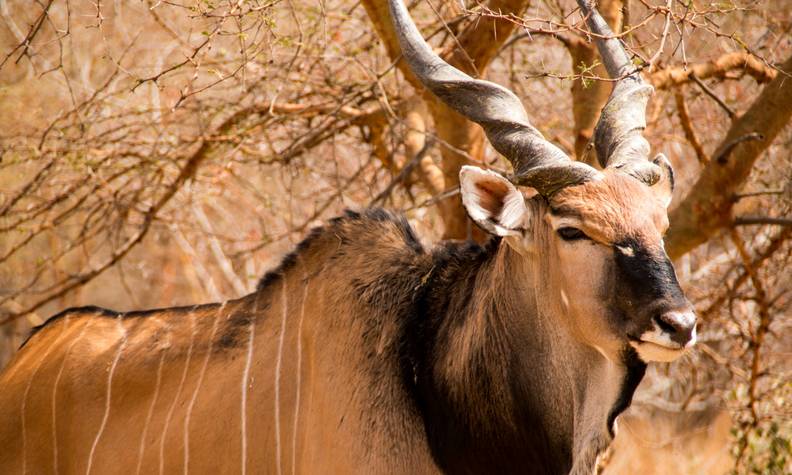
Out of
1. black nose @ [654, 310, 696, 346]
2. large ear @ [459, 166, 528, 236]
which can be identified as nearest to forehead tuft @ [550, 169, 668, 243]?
large ear @ [459, 166, 528, 236]

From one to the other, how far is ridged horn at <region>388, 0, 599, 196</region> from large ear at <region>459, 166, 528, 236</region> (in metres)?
0.06

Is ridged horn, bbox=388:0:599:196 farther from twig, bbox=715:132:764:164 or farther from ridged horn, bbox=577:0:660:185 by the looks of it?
twig, bbox=715:132:764:164

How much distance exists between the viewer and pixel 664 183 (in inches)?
112

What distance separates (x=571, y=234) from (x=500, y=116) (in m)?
0.42

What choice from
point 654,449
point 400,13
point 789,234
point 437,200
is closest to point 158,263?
point 654,449

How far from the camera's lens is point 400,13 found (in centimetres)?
311

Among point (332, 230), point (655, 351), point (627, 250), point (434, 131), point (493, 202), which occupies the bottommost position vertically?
point (655, 351)

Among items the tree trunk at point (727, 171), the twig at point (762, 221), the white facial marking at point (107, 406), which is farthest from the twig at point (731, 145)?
the white facial marking at point (107, 406)

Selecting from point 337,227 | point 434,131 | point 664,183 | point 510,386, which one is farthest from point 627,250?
point 434,131

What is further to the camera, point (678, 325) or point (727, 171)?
point (727, 171)

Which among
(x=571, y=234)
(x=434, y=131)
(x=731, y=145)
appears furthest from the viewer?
(x=434, y=131)

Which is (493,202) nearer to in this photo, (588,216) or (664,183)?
(588,216)

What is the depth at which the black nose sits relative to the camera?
2.37 metres

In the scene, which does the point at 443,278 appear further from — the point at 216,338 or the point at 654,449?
the point at 654,449
